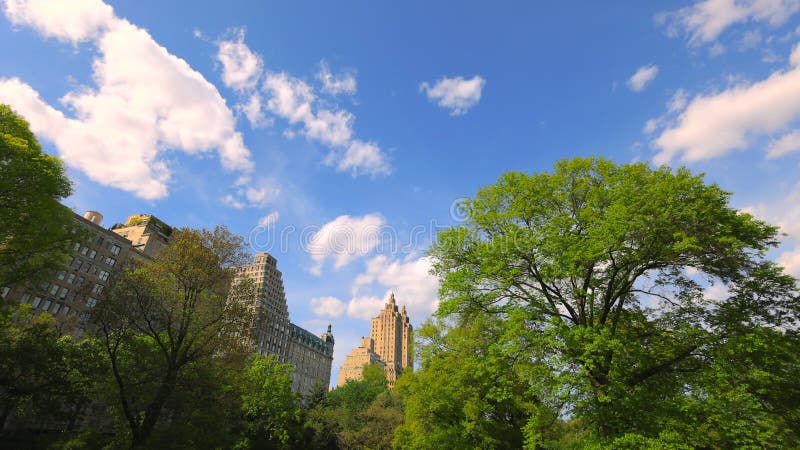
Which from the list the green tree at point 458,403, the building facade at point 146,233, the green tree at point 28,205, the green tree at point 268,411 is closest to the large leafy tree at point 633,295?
the green tree at point 458,403

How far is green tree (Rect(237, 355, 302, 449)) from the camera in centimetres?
4156

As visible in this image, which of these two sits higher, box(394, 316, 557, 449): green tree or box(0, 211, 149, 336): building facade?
box(0, 211, 149, 336): building facade

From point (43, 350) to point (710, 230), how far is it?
1280 inches

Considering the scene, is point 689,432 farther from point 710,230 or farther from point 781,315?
point 710,230

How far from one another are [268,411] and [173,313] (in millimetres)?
23241

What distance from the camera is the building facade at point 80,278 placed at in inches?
2367

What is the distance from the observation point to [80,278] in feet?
217

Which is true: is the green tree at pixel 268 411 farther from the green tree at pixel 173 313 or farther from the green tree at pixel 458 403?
the green tree at pixel 458 403

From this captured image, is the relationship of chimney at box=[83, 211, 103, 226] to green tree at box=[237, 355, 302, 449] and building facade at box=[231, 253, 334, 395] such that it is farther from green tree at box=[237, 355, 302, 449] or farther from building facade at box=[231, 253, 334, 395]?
green tree at box=[237, 355, 302, 449]

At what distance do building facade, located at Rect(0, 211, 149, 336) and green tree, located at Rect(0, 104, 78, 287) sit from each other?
4076 centimetres

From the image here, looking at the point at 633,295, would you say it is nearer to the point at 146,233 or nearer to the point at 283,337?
the point at 146,233

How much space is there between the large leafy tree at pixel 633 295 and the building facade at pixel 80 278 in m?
63.5

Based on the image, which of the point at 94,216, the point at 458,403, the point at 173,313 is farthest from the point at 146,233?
the point at 458,403

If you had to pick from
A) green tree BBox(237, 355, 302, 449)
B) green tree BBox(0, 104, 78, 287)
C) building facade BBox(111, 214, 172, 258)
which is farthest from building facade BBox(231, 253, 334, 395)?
green tree BBox(0, 104, 78, 287)
